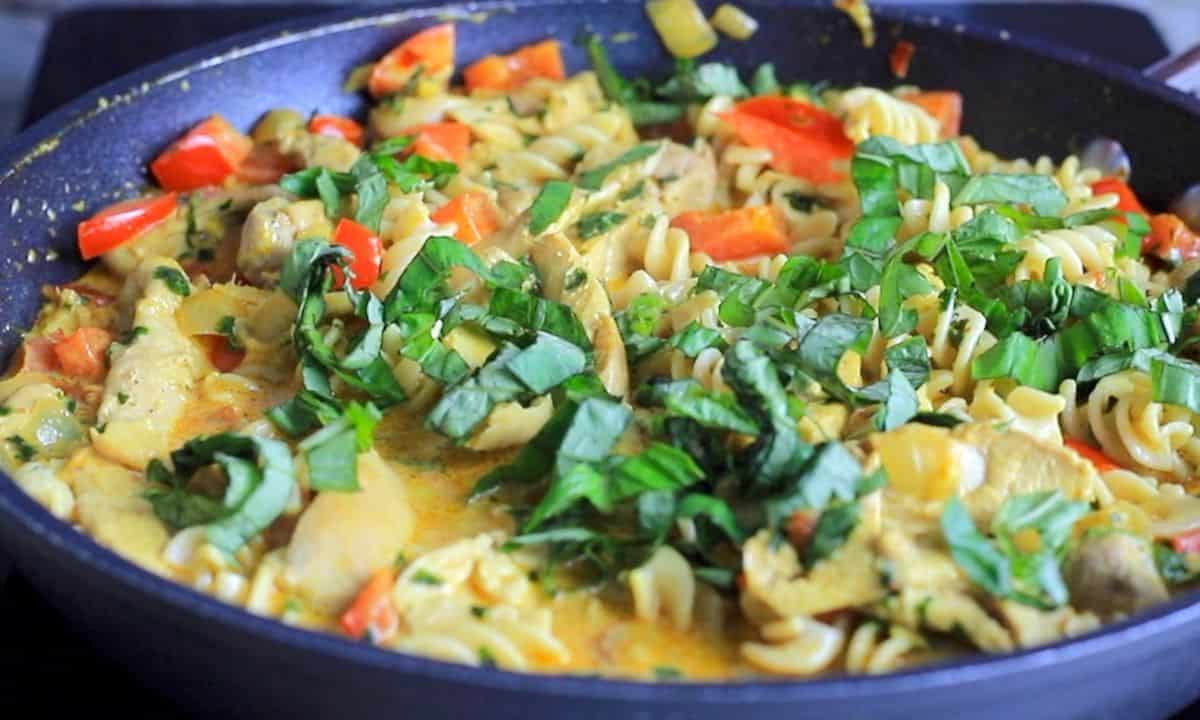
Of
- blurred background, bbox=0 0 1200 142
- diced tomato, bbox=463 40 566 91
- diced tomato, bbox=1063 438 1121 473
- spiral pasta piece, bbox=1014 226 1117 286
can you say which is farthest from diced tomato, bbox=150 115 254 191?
diced tomato, bbox=1063 438 1121 473

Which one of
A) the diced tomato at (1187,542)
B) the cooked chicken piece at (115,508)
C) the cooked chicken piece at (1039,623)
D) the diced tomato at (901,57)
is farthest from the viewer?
the diced tomato at (901,57)

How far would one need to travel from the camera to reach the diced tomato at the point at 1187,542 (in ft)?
9.75

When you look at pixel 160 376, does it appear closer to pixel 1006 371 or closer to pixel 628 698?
pixel 628 698

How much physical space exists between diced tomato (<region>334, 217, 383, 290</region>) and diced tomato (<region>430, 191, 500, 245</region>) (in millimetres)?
215

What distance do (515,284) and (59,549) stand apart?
A: 139 cm

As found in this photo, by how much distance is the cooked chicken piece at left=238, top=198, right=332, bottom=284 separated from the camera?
378 cm

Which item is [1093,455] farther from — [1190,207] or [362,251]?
[362,251]

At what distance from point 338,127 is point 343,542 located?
78.7 inches

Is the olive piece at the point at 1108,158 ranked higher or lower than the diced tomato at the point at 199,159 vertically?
lower

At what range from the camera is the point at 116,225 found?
156 inches

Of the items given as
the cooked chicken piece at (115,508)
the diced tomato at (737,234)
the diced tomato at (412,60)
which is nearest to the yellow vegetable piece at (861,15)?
the diced tomato at (737,234)

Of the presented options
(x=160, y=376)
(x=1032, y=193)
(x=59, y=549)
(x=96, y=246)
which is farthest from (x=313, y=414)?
(x=1032, y=193)

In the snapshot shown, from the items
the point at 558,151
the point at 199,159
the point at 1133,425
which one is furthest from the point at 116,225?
the point at 1133,425

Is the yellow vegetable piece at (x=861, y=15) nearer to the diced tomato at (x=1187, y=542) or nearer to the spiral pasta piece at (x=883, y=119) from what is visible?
the spiral pasta piece at (x=883, y=119)
